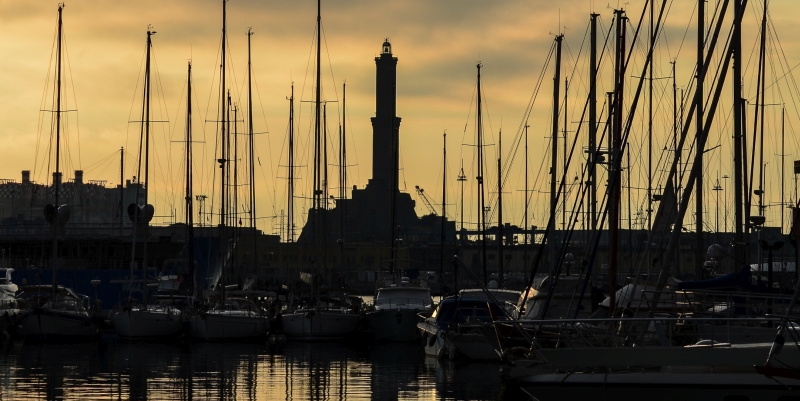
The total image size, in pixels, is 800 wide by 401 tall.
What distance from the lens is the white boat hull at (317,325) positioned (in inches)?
2016

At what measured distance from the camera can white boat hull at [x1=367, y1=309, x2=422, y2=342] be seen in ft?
168

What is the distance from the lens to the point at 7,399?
28000 mm

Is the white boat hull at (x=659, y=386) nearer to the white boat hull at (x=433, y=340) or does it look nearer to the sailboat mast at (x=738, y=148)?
the sailboat mast at (x=738, y=148)

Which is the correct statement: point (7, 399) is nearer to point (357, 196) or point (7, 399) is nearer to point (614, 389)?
point (614, 389)

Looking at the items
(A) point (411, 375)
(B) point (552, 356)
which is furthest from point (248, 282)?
(B) point (552, 356)

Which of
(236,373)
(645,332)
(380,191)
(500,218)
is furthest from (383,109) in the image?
(645,332)

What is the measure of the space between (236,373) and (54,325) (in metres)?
16.7

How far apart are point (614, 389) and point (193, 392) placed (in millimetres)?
13666

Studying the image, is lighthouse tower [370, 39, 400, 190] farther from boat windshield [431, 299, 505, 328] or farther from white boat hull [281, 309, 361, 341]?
boat windshield [431, 299, 505, 328]

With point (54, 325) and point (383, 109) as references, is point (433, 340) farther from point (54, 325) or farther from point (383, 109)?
point (383, 109)

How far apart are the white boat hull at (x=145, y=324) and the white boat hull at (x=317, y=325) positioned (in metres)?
4.59

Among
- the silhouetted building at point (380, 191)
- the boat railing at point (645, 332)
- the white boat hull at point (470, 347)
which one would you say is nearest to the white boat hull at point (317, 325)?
the white boat hull at point (470, 347)

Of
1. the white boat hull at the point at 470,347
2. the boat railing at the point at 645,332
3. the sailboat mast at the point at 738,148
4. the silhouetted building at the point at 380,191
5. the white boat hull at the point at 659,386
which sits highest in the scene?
the silhouetted building at the point at 380,191

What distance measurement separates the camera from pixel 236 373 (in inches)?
1404
